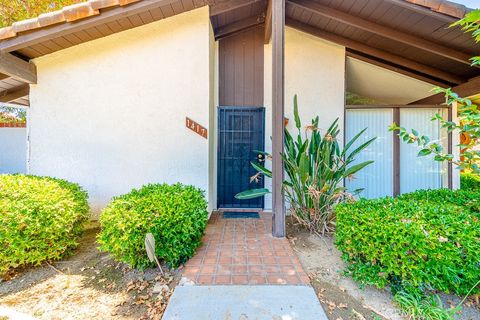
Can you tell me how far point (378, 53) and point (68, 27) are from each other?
19.5ft

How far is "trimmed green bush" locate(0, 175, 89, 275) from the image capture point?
2838 mm

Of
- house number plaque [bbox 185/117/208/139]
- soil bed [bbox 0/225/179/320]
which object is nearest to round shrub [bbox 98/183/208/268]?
soil bed [bbox 0/225/179/320]

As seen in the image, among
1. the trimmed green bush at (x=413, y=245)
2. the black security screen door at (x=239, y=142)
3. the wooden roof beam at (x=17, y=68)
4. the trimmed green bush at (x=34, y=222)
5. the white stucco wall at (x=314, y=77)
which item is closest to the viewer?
the trimmed green bush at (x=413, y=245)

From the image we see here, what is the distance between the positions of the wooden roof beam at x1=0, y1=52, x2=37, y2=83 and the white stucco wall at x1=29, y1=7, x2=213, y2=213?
32 cm

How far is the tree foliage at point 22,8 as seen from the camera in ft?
23.2

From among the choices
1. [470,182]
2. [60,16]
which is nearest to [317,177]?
[60,16]

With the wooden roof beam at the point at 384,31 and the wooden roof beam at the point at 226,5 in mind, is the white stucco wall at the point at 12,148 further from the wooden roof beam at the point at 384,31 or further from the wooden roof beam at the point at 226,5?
the wooden roof beam at the point at 384,31

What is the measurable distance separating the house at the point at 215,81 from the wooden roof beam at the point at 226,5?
0.07 ft

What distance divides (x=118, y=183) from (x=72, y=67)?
2.41m

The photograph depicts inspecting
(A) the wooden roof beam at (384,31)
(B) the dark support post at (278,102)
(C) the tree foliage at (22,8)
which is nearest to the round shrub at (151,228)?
(B) the dark support post at (278,102)

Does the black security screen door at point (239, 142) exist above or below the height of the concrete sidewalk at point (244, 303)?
above

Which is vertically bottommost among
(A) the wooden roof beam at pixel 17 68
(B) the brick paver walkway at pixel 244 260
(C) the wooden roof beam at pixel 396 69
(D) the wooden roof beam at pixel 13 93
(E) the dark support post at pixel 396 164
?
(B) the brick paver walkway at pixel 244 260

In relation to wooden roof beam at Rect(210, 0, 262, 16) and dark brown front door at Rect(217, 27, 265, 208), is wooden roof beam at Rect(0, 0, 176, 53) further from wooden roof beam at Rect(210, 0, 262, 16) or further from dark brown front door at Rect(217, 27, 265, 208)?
dark brown front door at Rect(217, 27, 265, 208)

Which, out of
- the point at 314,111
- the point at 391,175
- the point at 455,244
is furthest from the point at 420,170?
the point at 455,244
